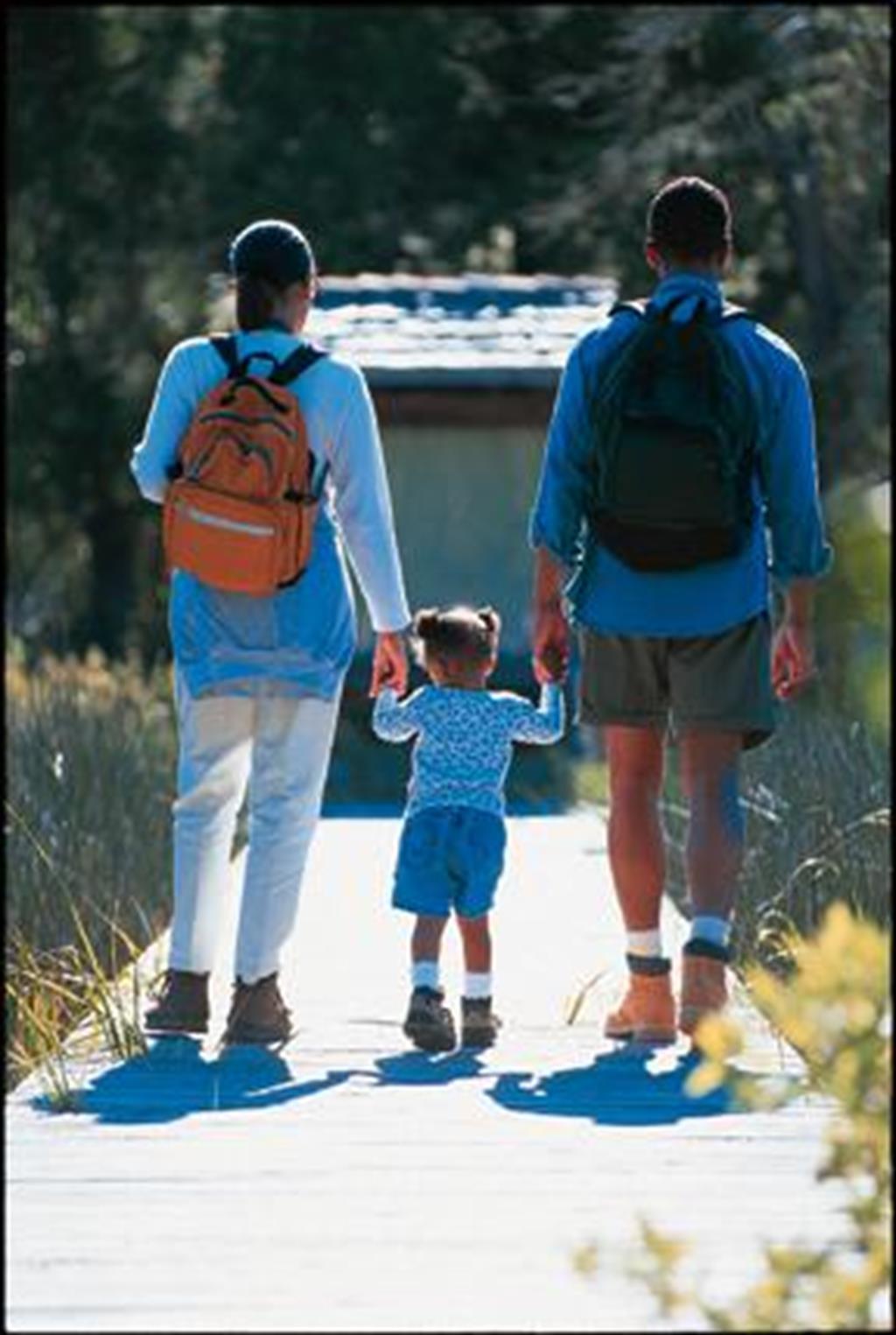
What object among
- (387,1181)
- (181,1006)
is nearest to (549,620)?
(181,1006)

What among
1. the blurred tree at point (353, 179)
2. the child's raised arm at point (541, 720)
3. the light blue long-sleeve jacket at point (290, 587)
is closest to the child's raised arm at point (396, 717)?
the child's raised arm at point (541, 720)

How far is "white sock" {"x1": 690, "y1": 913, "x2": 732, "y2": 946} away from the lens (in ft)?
28.6

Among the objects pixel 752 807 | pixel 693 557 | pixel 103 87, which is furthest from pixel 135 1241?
pixel 103 87

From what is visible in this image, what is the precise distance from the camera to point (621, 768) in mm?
8961

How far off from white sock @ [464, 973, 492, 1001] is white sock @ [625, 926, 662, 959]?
1.27 feet

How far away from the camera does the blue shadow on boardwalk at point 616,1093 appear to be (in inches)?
302

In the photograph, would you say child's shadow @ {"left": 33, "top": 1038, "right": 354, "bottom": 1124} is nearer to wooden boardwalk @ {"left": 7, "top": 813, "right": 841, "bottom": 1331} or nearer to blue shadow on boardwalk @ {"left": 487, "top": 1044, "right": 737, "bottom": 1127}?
wooden boardwalk @ {"left": 7, "top": 813, "right": 841, "bottom": 1331}

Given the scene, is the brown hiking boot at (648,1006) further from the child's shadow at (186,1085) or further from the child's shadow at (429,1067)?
the child's shadow at (186,1085)

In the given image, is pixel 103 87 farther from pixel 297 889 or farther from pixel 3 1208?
pixel 3 1208

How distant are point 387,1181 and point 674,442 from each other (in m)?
2.29

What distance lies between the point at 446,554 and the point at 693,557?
13633mm

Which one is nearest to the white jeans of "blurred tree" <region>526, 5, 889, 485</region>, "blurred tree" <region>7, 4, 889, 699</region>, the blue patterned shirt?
the blue patterned shirt

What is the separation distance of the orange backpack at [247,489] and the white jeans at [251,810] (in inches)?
13.5

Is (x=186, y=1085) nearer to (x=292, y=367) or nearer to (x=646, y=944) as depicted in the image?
(x=646, y=944)
